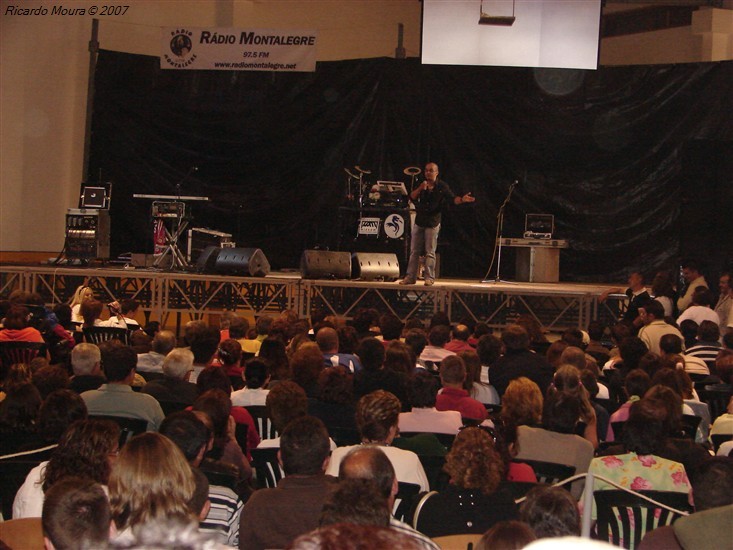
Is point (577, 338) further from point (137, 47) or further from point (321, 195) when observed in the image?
point (137, 47)

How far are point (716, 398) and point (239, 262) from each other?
22.0 feet

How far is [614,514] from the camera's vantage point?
10.9 ft

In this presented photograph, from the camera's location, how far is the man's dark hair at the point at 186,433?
3437mm

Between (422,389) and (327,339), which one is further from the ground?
(327,339)

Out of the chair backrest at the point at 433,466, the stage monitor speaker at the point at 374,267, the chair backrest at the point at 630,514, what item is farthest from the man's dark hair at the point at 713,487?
the stage monitor speaker at the point at 374,267

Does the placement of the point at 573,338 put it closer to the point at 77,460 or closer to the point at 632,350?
the point at 632,350

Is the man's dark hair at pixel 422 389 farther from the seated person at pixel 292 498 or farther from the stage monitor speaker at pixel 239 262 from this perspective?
the stage monitor speaker at pixel 239 262

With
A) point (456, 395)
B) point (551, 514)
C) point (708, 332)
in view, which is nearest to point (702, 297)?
point (708, 332)

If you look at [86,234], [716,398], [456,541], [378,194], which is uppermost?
[378,194]

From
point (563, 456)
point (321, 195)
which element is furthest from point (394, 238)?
point (563, 456)

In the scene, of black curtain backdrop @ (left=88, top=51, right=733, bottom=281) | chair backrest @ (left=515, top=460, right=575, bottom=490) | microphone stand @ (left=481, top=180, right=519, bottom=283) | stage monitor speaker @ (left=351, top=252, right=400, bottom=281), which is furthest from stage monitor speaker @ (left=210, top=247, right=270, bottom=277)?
chair backrest @ (left=515, top=460, right=575, bottom=490)

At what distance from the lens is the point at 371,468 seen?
9.52 ft

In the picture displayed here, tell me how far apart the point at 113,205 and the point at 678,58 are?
9077 millimetres

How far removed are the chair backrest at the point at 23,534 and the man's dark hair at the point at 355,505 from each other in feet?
3.31
